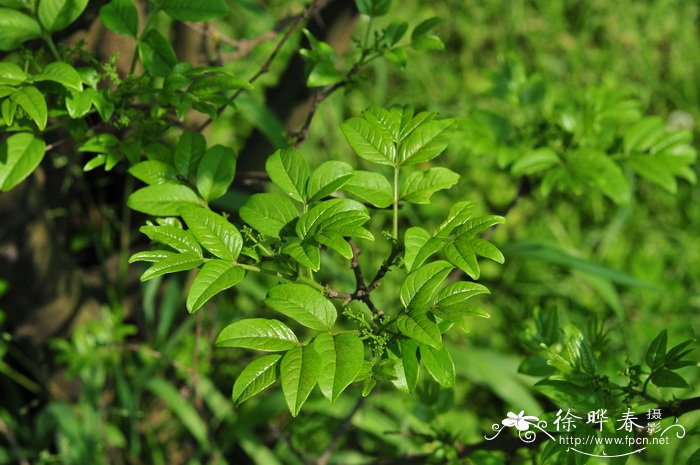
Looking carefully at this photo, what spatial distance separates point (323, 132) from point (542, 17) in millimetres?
1341

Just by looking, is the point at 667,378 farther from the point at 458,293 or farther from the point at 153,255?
the point at 153,255

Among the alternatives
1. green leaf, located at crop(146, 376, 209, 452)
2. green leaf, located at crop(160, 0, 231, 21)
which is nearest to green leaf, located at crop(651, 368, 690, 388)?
green leaf, located at crop(160, 0, 231, 21)

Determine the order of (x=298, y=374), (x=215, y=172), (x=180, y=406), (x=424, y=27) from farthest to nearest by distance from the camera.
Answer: (x=180, y=406)
(x=424, y=27)
(x=215, y=172)
(x=298, y=374)

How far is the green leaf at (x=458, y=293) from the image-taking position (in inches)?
32.1

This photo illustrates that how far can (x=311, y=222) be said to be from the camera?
846 mm

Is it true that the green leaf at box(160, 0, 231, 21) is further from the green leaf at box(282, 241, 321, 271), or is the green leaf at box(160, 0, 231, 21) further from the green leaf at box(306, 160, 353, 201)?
the green leaf at box(282, 241, 321, 271)

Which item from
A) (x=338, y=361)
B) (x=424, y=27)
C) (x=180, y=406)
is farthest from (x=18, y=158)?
(x=180, y=406)

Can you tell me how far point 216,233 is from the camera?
2.77ft

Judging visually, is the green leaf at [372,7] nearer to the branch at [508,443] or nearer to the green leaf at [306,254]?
the green leaf at [306,254]

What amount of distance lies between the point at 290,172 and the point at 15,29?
1.51 feet

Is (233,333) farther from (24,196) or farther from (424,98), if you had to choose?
(424,98)

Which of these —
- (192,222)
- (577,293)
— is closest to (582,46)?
(577,293)

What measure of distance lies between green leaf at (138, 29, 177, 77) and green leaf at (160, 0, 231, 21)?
0.15ft

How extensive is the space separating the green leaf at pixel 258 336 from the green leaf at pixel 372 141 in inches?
10.5
